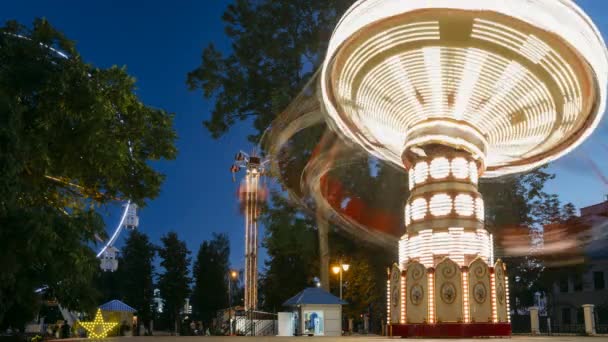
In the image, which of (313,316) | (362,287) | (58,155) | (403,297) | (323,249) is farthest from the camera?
(362,287)

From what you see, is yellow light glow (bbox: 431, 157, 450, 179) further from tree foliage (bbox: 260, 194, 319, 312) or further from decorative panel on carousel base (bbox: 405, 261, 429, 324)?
tree foliage (bbox: 260, 194, 319, 312)

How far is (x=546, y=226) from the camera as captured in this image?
3859 centimetres

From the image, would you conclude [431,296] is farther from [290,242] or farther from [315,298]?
[290,242]

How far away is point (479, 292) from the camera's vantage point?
20062 mm

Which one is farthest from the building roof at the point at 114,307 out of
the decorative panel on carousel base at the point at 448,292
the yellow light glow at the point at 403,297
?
the decorative panel on carousel base at the point at 448,292

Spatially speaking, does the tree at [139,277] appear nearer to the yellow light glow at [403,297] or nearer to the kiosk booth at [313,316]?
the kiosk booth at [313,316]

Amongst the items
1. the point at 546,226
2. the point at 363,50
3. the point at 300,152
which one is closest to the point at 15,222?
the point at 363,50

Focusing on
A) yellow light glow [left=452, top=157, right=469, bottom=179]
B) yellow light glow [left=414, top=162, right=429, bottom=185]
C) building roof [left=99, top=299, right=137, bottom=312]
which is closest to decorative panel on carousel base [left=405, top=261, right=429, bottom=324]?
yellow light glow [left=414, top=162, right=429, bottom=185]

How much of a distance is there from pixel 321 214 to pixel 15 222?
23561 mm

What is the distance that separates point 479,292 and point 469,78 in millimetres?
6594

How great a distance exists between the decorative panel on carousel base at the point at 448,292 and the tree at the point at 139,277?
55.3 m

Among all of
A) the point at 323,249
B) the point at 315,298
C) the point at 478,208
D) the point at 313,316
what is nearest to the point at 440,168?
the point at 478,208

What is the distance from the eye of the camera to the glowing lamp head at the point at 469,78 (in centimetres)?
1719

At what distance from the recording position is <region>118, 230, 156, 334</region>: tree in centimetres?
7112
